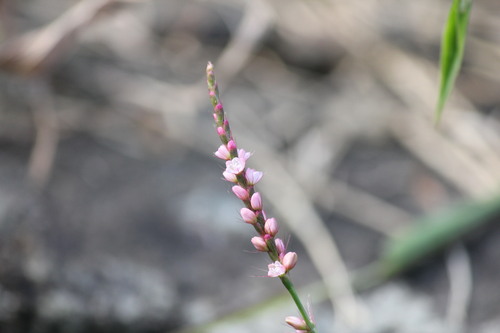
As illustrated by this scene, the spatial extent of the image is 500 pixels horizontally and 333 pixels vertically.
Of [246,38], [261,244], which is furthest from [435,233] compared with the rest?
[261,244]

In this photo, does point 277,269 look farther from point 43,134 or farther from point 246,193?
point 43,134

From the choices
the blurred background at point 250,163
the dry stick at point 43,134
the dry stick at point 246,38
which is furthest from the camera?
the dry stick at point 246,38

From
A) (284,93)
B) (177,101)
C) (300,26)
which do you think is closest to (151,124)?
(177,101)

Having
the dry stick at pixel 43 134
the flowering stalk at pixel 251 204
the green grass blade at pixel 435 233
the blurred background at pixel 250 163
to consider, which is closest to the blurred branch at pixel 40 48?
the blurred background at pixel 250 163

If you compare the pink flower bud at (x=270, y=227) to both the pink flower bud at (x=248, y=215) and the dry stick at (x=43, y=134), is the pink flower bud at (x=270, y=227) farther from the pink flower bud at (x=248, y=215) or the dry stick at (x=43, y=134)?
the dry stick at (x=43, y=134)

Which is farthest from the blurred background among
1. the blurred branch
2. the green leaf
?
the green leaf

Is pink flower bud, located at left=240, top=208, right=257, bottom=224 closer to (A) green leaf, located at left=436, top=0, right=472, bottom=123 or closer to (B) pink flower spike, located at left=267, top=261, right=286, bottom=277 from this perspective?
(B) pink flower spike, located at left=267, top=261, right=286, bottom=277
